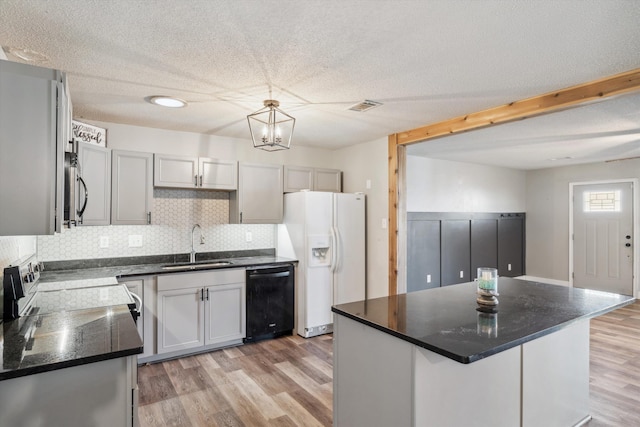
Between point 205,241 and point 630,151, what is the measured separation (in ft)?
21.0

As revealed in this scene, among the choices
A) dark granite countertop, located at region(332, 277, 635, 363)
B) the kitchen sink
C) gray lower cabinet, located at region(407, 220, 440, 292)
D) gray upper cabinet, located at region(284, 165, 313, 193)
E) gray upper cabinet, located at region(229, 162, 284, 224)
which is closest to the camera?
dark granite countertop, located at region(332, 277, 635, 363)

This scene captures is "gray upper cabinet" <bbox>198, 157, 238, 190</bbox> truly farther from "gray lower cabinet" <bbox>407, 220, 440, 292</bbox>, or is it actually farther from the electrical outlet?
"gray lower cabinet" <bbox>407, 220, 440, 292</bbox>

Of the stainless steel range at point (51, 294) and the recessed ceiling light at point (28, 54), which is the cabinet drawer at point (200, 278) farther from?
the recessed ceiling light at point (28, 54)

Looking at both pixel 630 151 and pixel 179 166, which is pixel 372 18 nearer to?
pixel 179 166

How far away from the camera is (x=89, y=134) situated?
11.1 ft

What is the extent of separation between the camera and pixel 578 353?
7.75 ft

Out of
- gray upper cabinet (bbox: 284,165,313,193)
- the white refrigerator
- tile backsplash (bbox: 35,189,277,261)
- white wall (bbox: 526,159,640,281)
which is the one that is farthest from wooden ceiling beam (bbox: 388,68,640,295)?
white wall (bbox: 526,159,640,281)

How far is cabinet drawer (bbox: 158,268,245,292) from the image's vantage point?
3363 millimetres

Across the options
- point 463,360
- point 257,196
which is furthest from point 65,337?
point 257,196

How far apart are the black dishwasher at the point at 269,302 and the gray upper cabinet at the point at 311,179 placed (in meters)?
1.06

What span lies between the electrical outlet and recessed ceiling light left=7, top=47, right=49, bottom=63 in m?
1.97

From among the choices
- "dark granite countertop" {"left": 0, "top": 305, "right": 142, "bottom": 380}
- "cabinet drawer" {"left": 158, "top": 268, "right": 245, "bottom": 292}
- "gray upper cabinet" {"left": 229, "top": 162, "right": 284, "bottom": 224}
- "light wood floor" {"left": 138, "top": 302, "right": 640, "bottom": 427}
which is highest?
"gray upper cabinet" {"left": 229, "top": 162, "right": 284, "bottom": 224}

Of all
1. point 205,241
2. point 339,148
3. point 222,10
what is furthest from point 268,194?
point 222,10

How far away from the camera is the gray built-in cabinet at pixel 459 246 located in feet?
18.2
